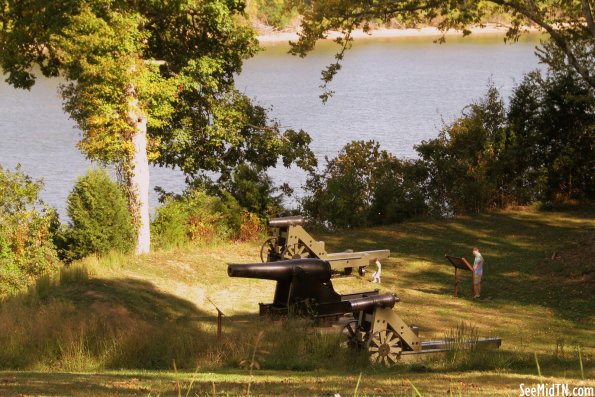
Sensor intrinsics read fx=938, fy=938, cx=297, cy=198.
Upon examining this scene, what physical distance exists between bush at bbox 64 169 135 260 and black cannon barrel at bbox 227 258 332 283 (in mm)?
6993

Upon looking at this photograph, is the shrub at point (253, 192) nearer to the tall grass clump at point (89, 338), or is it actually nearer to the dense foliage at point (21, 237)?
the dense foliage at point (21, 237)

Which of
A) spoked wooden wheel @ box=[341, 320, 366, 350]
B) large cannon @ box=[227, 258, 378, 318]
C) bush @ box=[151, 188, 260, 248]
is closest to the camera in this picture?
spoked wooden wheel @ box=[341, 320, 366, 350]

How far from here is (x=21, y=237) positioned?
17766 mm

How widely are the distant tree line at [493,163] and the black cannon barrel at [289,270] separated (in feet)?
34.5

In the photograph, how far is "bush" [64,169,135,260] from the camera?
677 inches

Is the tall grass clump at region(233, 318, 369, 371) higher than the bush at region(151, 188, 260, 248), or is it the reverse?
the tall grass clump at region(233, 318, 369, 371)

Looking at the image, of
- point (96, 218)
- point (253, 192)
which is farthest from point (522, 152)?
point (96, 218)

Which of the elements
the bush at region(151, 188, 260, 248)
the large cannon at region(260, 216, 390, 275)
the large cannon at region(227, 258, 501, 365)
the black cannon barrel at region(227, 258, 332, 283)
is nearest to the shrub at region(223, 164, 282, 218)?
the bush at region(151, 188, 260, 248)

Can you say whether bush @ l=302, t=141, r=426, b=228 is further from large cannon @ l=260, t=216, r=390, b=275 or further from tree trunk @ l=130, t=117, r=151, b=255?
large cannon @ l=260, t=216, r=390, b=275

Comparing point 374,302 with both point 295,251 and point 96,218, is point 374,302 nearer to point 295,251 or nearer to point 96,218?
point 295,251

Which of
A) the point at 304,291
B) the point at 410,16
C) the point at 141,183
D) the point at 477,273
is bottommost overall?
the point at 477,273

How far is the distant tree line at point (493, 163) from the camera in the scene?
2216 cm

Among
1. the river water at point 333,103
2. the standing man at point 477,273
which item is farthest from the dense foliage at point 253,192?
the standing man at point 477,273

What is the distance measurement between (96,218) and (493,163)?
9.96 metres
